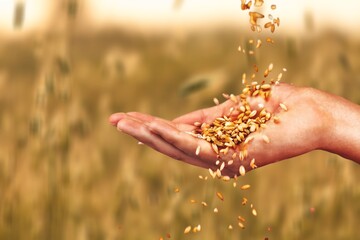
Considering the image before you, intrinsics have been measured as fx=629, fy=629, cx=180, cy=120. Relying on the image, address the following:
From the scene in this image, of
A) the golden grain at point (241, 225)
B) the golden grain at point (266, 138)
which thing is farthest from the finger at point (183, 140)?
the golden grain at point (241, 225)

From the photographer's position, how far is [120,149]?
1.48 meters

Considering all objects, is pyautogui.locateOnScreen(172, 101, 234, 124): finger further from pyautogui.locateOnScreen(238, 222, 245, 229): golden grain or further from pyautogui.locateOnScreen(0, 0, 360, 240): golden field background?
pyautogui.locateOnScreen(238, 222, 245, 229): golden grain

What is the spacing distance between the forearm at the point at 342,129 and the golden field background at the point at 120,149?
0.22m

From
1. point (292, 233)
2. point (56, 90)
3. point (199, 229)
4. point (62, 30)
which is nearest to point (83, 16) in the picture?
point (62, 30)

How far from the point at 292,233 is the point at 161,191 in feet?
1.10

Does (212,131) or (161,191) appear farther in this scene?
(161,191)

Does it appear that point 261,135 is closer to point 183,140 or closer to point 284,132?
point 284,132

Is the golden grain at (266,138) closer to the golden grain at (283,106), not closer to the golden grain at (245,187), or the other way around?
the golden grain at (283,106)

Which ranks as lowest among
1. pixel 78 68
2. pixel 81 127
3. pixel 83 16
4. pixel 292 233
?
pixel 292 233

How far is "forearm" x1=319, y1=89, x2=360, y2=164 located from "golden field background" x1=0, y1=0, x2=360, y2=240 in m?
0.22

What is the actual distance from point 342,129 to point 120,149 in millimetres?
510

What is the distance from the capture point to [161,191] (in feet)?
4.85

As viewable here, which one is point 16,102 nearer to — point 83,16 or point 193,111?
point 83,16

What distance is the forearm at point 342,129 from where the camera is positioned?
4.24 ft
